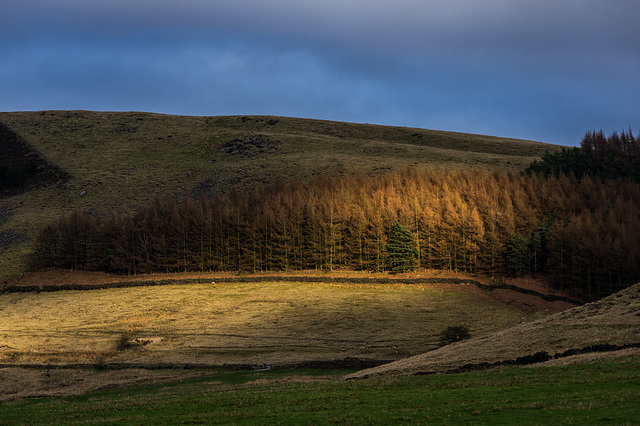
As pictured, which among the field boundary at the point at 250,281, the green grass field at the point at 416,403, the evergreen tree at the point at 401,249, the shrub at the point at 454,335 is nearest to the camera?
the green grass field at the point at 416,403

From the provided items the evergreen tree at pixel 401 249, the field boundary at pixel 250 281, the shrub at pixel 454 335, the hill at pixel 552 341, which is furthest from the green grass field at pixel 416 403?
the evergreen tree at pixel 401 249

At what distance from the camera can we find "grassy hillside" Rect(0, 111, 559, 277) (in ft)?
414

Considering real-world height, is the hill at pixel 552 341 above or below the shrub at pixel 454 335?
above

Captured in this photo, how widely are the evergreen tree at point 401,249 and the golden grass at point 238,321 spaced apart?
7.43m

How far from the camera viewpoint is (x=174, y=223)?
90.7m

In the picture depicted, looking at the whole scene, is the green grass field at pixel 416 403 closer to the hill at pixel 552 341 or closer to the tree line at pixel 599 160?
the hill at pixel 552 341

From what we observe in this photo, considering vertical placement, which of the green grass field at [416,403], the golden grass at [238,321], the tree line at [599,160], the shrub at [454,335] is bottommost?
the golden grass at [238,321]

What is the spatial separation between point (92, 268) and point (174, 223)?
1464 centimetres

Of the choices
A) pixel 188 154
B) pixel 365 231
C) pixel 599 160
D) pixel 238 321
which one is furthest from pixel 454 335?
pixel 188 154

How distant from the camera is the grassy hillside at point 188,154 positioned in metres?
126

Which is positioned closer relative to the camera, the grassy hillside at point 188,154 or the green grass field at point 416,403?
the green grass field at point 416,403

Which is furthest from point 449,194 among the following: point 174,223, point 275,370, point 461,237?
point 275,370

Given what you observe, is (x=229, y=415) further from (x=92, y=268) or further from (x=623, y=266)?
(x=92, y=268)

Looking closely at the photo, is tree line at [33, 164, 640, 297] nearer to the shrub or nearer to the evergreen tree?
the evergreen tree
